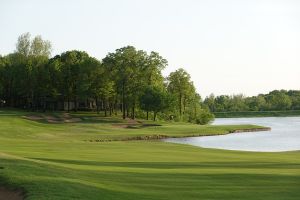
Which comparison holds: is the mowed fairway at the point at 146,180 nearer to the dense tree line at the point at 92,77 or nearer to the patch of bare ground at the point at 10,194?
the patch of bare ground at the point at 10,194

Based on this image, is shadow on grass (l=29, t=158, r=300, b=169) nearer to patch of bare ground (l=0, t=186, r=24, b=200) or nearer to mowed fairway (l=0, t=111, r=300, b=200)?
mowed fairway (l=0, t=111, r=300, b=200)

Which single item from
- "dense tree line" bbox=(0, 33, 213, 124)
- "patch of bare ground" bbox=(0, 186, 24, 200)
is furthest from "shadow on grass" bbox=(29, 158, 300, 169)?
"dense tree line" bbox=(0, 33, 213, 124)

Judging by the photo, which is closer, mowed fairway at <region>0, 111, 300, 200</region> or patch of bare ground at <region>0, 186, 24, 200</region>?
patch of bare ground at <region>0, 186, 24, 200</region>

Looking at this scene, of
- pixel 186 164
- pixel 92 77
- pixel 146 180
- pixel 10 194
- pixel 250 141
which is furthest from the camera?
pixel 92 77

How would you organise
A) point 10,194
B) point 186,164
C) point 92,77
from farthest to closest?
point 92,77 < point 186,164 < point 10,194

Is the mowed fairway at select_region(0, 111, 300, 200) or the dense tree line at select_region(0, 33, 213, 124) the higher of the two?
the dense tree line at select_region(0, 33, 213, 124)

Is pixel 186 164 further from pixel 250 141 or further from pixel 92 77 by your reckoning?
pixel 92 77

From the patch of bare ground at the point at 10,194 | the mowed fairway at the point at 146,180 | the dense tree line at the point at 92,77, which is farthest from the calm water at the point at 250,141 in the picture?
the patch of bare ground at the point at 10,194

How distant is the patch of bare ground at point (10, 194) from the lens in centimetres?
1603

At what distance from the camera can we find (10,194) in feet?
54.5

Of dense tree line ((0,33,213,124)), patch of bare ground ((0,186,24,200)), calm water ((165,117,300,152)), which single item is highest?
dense tree line ((0,33,213,124))

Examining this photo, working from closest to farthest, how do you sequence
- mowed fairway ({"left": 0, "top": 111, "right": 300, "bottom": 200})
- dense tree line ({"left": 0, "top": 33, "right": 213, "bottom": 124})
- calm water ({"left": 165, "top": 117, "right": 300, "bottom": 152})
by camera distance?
mowed fairway ({"left": 0, "top": 111, "right": 300, "bottom": 200}) < calm water ({"left": 165, "top": 117, "right": 300, "bottom": 152}) < dense tree line ({"left": 0, "top": 33, "right": 213, "bottom": 124})

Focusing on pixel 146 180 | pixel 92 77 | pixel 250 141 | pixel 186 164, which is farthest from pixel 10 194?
pixel 92 77

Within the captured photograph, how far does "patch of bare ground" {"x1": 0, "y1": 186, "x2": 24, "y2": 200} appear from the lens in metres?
16.0
